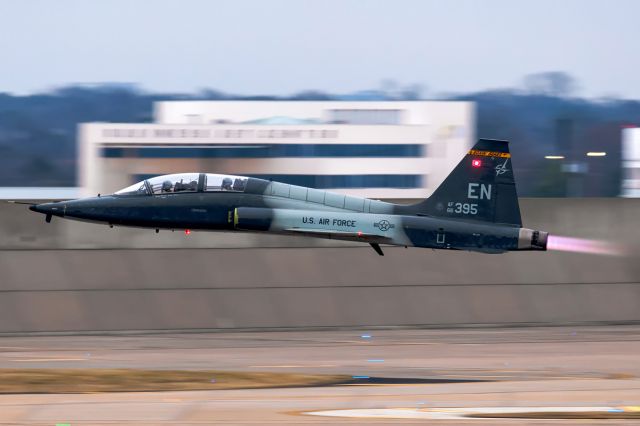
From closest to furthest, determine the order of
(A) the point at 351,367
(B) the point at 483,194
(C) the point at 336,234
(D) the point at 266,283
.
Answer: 1. (A) the point at 351,367
2. (C) the point at 336,234
3. (B) the point at 483,194
4. (D) the point at 266,283

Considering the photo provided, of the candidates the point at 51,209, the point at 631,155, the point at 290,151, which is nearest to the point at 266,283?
the point at 51,209

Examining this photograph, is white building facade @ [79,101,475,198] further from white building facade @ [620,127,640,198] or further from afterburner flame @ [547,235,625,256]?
afterburner flame @ [547,235,625,256]

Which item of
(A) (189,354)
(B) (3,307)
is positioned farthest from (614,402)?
(B) (3,307)

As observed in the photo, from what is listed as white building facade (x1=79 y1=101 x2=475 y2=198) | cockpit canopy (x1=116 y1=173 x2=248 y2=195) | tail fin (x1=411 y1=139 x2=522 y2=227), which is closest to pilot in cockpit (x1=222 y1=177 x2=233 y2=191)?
cockpit canopy (x1=116 y1=173 x2=248 y2=195)

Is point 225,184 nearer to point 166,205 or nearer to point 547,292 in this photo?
point 166,205

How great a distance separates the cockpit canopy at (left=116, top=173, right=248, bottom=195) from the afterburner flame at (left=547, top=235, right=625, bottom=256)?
11.4 m

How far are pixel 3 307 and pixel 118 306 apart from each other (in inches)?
147

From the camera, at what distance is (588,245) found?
117 feet

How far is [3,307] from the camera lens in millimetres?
33781

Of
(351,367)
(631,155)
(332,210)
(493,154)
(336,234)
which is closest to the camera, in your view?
(351,367)

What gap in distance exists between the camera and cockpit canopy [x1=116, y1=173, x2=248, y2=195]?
28906 mm

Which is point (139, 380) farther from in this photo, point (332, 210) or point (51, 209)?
point (332, 210)

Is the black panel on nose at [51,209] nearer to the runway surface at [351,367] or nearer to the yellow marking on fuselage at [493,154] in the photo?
the runway surface at [351,367]

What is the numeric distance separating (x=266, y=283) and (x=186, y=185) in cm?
664
